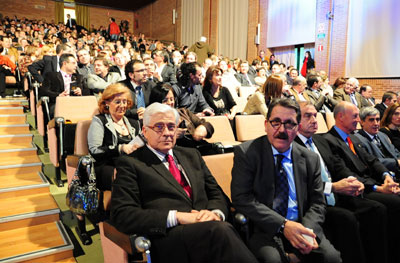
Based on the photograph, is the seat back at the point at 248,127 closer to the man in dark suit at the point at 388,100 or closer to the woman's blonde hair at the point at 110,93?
the woman's blonde hair at the point at 110,93

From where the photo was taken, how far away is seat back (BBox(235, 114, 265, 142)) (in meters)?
3.25

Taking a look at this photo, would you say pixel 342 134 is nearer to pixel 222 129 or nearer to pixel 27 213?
pixel 222 129

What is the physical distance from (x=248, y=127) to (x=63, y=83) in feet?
6.87

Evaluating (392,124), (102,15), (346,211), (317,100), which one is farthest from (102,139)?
(102,15)

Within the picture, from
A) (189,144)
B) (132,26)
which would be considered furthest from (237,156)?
(132,26)

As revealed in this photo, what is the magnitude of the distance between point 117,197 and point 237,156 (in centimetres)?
61

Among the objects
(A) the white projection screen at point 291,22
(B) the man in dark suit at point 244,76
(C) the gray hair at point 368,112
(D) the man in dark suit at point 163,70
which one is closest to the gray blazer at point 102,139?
(C) the gray hair at point 368,112

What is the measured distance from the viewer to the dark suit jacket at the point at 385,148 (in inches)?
100

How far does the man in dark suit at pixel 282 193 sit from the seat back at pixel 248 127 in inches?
61.7

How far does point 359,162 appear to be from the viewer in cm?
222

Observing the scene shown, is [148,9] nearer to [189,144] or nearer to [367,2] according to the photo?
[367,2]

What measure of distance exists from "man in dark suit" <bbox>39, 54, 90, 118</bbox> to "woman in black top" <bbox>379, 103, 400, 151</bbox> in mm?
3203

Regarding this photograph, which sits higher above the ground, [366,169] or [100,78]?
[100,78]

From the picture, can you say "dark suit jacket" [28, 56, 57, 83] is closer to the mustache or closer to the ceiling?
the mustache
